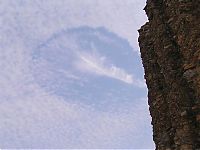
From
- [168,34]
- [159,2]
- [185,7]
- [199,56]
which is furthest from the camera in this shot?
[159,2]

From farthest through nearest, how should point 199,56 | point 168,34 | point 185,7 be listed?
point 168,34, point 185,7, point 199,56

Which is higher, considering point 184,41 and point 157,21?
point 157,21

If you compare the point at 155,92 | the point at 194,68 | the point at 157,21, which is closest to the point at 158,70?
the point at 155,92

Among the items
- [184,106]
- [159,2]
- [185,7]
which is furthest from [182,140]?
[159,2]

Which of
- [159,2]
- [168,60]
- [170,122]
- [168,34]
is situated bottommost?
[170,122]

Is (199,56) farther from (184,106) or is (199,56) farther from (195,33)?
(184,106)

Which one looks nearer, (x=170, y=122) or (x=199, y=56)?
(x=199, y=56)

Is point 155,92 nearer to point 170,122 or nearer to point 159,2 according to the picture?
point 170,122
